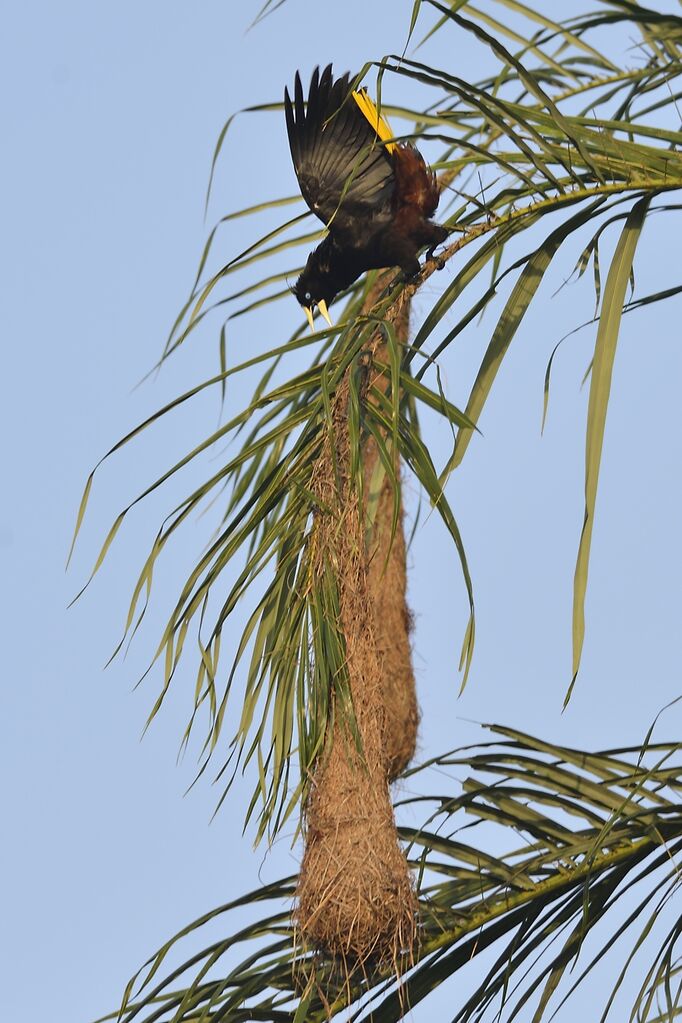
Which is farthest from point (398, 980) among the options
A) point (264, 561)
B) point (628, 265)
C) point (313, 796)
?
point (628, 265)

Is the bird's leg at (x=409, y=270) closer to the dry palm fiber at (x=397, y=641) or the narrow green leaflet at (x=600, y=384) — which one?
the narrow green leaflet at (x=600, y=384)

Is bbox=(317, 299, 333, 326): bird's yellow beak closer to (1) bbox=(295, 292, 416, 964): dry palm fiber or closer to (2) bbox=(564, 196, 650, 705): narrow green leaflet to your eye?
(1) bbox=(295, 292, 416, 964): dry palm fiber

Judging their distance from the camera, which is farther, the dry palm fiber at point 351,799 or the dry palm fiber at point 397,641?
the dry palm fiber at point 397,641

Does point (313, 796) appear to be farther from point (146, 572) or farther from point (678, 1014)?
point (678, 1014)

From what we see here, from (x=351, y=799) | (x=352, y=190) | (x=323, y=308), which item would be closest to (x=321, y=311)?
(x=323, y=308)

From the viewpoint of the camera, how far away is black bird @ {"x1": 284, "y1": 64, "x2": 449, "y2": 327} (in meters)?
2.74

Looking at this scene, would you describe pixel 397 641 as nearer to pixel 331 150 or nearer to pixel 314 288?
pixel 314 288

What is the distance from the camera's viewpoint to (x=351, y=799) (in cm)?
219

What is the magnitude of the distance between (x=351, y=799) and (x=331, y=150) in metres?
1.34

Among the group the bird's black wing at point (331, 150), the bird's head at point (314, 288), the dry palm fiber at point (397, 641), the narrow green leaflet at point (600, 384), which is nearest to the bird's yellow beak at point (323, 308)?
the bird's head at point (314, 288)

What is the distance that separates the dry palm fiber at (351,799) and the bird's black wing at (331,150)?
0.66m

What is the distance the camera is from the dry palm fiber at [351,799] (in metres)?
2.13

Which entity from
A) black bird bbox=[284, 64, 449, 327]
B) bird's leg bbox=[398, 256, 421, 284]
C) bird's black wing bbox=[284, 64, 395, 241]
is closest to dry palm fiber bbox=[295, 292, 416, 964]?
bird's leg bbox=[398, 256, 421, 284]

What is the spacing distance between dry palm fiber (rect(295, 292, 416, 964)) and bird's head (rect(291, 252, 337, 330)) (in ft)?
3.73
